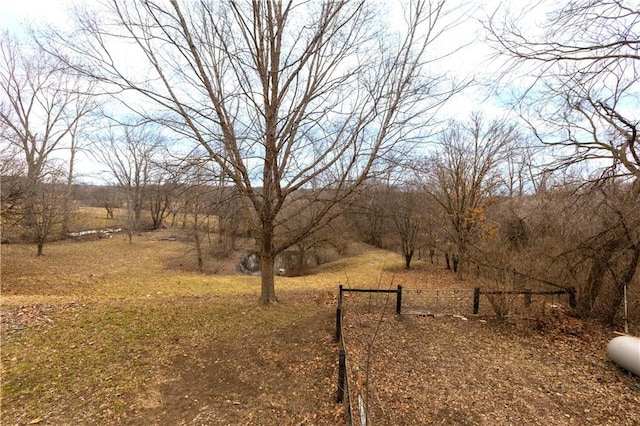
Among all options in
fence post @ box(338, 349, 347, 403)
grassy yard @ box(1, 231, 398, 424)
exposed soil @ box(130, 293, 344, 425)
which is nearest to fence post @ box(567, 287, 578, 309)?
grassy yard @ box(1, 231, 398, 424)

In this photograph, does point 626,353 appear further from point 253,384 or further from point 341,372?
point 253,384

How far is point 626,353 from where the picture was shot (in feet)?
15.8

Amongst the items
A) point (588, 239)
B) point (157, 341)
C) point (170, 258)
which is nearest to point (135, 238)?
point (170, 258)

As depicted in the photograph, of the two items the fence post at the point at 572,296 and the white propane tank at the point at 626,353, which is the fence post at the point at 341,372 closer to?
the white propane tank at the point at 626,353

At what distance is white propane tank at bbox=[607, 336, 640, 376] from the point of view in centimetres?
466

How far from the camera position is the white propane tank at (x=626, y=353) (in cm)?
466

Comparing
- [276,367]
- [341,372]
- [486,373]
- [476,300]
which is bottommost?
[486,373]

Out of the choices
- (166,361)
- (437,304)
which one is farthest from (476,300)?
(166,361)

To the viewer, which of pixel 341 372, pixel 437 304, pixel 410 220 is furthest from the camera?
pixel 410 220

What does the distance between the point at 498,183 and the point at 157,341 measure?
15.3 m

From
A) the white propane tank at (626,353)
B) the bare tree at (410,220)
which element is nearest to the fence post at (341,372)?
the white propane tank at (626,353)

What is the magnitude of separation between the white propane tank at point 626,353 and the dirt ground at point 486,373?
0.67 ft

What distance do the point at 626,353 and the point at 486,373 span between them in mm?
2354

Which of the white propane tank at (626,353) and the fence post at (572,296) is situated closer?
the white propane tank at (626,353)
